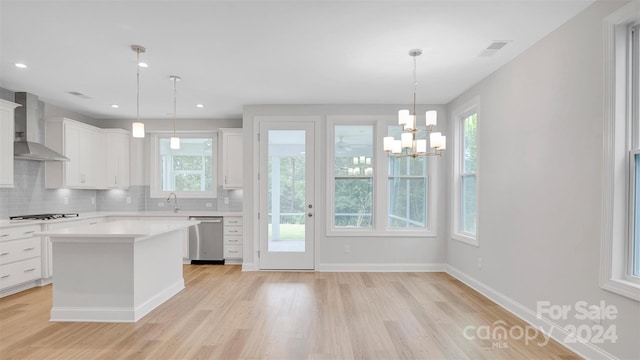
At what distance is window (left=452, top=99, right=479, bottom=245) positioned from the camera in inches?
176

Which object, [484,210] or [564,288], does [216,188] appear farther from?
[564,288]

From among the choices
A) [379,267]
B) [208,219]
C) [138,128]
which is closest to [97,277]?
[138,128]

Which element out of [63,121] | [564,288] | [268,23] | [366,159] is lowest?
[564,288]

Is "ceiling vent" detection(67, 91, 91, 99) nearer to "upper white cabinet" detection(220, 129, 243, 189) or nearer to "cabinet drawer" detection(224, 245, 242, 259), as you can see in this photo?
"upper white cabinet" detection(220, 129, 243, 189)

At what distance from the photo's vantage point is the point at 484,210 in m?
4.07

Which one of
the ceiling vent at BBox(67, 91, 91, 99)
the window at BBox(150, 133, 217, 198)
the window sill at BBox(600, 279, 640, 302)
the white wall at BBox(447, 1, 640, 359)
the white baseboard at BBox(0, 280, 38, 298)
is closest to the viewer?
the window sill at BBox(600, 279, 640, 302)

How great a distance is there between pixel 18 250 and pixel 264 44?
13.2ft

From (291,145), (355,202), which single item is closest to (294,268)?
(355,202)

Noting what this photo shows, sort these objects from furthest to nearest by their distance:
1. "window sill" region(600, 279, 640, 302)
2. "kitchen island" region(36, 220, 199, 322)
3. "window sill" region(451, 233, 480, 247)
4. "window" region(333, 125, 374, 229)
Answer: "window" region(333, 125, 374, 229)
"window sill" region(451, 233, 480, 247)
"kitchen island" region(36, 220, 199, 322)
"window sill" region(600, 279, 640, 302)

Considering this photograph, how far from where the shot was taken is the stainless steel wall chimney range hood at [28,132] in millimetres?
4438

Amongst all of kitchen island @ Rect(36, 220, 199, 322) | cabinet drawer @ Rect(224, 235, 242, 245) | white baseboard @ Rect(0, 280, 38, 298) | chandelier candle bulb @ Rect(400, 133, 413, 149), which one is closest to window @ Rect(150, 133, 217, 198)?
cabinet drawer @ Rect(224, 235, 242, 245)

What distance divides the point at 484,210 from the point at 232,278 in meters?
3.58

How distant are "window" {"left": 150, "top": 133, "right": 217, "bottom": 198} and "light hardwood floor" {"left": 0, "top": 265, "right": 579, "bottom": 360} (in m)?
2.43

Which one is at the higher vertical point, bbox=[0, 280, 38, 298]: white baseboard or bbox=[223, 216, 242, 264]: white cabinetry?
bbox=[223, 216, 242, 264]: white cabinetry
